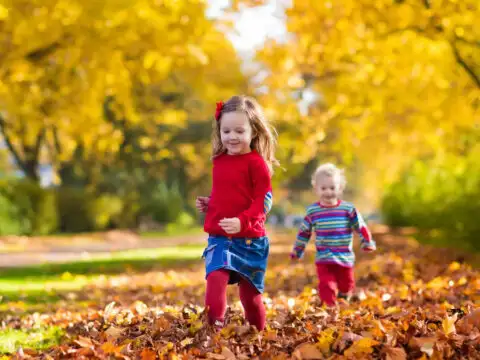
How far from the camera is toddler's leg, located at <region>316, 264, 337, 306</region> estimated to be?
19.5 feet

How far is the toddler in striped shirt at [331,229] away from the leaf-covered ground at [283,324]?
0.29 metres

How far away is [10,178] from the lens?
18.4m

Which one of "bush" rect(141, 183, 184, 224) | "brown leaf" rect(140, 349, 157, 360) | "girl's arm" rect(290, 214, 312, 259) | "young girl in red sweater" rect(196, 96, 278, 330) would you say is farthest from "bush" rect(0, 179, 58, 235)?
"brown leaf" rect(140, 349, 157, 360)

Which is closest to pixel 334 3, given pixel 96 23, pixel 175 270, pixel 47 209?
pixel 96 23

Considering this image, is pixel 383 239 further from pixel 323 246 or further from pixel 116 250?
pixel 323 246

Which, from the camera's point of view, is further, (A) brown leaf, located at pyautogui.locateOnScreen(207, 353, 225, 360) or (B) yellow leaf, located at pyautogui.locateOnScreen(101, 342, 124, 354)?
(B) yellow leaf, located at pyautogui.locateOnScreen(101, 342, 124, 354)

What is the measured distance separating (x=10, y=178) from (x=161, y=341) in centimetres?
1546

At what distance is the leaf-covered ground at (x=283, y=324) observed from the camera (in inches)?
142

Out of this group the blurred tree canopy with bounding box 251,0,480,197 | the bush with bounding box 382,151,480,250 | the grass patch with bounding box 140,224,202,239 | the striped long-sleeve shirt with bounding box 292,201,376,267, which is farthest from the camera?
the grass patch with bounding box 140,224,202,239

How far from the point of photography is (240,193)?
431 cm

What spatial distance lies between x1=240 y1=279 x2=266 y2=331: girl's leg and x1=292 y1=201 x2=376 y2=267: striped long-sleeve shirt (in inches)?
63.7

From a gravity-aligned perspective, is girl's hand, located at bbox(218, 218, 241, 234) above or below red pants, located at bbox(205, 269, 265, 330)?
above

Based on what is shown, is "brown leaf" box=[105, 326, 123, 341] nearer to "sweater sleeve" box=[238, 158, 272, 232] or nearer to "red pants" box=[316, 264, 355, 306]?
"sweater sleeve" box=[238, 158, 272, 232]

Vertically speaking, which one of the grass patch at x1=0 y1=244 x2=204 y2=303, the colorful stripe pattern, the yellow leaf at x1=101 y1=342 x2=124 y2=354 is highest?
the colorful stripe pattern
